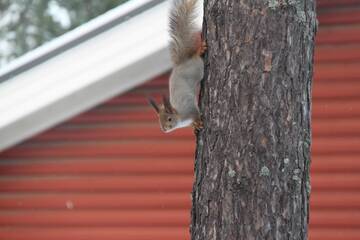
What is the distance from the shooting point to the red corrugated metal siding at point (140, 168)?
5.35m

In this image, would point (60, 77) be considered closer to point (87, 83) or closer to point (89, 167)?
point (87, 83)

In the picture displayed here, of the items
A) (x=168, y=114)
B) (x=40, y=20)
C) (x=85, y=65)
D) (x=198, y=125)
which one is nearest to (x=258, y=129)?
(x=198, y=125)

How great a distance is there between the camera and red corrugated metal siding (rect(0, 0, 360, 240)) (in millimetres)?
5348

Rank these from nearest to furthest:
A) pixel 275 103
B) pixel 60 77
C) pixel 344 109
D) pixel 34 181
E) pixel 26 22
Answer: pixel 275 103, pixel 60 77, pixel 344 109, pixel 34 181, pixel 26 22

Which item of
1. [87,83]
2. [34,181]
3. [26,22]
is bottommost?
[34,181]

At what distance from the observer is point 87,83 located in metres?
5.00

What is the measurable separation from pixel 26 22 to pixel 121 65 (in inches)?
284

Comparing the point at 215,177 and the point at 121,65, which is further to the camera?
the point at 121,65

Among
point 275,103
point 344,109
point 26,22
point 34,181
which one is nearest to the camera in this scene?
point 275,103

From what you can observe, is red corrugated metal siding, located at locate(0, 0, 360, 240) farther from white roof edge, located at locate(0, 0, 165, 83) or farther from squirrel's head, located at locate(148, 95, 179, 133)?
squirrel's head, located at locate(148, 95, 179, 133)

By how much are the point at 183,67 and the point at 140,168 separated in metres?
2.11

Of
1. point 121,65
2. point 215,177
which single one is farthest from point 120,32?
point 215,177

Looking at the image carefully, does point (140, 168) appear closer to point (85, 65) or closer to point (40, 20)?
point (85, 65)

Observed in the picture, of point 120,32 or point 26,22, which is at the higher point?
point 26,22
